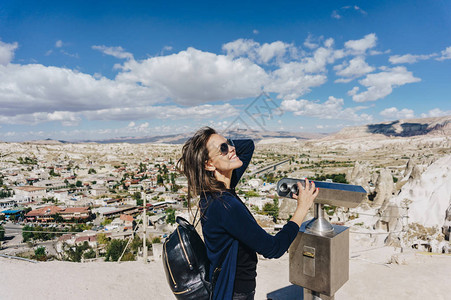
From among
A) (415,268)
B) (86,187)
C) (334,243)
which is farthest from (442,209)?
(86,187)

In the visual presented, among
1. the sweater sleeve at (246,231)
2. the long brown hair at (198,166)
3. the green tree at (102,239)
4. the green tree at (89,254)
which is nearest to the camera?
the sweater sleeve at (246,231)

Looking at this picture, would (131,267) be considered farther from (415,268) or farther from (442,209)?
(442,209)

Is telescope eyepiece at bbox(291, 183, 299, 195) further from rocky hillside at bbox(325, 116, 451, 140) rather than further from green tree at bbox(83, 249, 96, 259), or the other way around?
rocky hillside at bbox(325, 116, 451, 140)

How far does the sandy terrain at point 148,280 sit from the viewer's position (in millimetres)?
3707

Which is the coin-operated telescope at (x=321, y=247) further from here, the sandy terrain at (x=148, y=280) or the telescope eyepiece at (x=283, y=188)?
the sandy terrain at (x=148, y=280)

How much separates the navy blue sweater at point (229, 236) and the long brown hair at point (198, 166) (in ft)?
0.24

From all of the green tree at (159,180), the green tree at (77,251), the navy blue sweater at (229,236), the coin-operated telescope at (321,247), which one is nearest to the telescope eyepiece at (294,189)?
the coin-operated telescope at (321,247)

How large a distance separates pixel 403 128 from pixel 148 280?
200975 millimetres

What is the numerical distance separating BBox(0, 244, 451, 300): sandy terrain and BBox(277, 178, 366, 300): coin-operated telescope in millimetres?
2579

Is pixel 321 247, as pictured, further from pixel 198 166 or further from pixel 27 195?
pixel 27 195

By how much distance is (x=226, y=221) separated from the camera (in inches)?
46.9

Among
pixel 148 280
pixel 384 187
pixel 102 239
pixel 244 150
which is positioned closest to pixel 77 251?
pixel 102 239

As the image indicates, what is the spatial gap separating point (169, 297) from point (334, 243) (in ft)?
10.6

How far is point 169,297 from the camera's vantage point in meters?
3.84
